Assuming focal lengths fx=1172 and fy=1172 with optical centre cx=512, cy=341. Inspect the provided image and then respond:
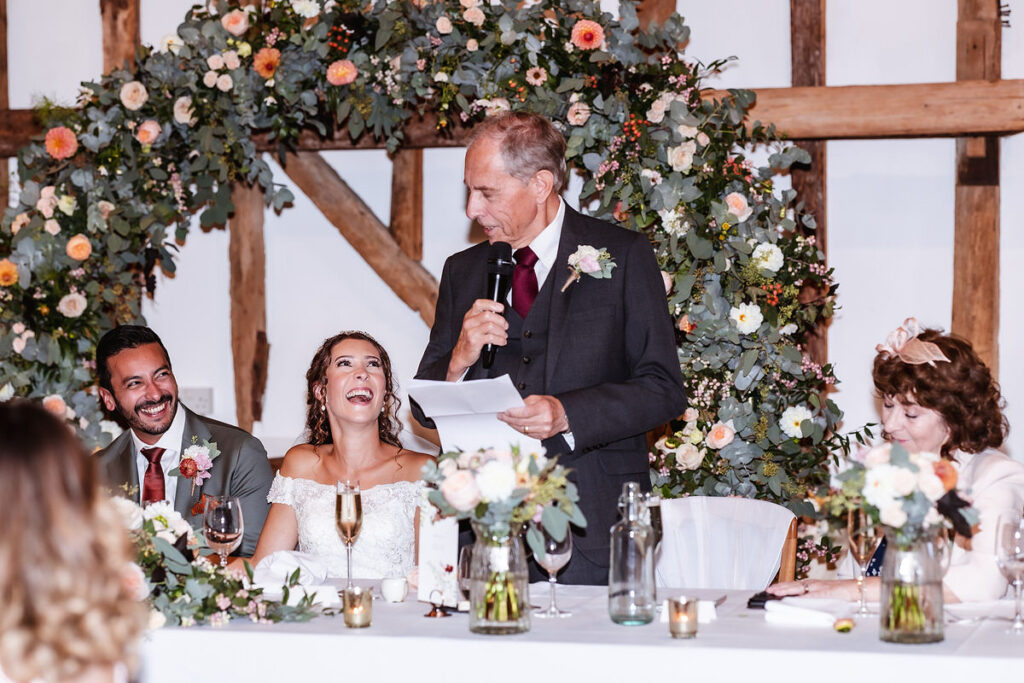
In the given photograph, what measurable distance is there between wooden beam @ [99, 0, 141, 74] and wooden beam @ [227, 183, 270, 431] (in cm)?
83

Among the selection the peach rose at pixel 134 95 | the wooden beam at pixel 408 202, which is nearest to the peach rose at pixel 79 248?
the peach rose at pixel 134 95

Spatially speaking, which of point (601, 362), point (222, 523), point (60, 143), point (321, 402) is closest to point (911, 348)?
point (601, 362)

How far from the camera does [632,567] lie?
2.21 meters

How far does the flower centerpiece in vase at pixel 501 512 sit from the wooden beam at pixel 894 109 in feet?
8.56

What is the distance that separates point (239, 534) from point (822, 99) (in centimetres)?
300

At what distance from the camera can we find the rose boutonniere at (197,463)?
3.62 meters

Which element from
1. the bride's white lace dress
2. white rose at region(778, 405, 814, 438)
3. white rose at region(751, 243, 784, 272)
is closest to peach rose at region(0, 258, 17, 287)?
the bride's white lace dress

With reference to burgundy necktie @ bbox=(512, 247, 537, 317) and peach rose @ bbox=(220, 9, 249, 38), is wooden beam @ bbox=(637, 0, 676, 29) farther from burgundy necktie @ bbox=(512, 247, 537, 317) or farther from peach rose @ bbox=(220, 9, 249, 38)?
burgundy necktie @ bbox=(512, 247, 537, 317)

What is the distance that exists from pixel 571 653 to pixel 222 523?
0.88 m

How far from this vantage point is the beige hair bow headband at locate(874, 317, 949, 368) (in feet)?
8.87

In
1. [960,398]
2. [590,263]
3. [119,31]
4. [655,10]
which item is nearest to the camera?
[960,398]

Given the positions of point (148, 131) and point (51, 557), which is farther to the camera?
point (148, 131)

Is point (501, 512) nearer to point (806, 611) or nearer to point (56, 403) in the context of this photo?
point (806, 611)

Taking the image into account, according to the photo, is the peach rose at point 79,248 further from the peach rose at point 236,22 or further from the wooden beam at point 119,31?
the wooden beam at point 119,31
